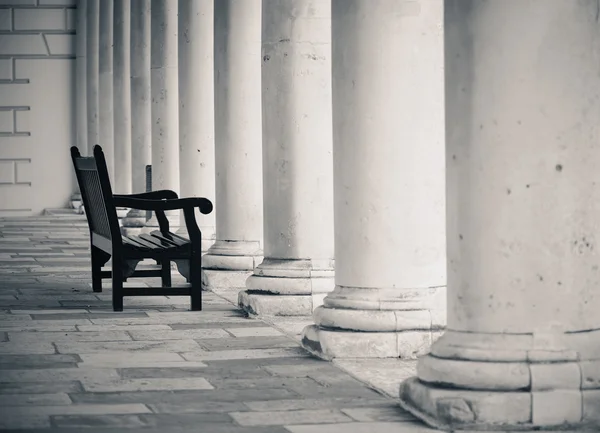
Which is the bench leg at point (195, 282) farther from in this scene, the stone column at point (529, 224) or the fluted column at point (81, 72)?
the fluted column at point (81, 72)

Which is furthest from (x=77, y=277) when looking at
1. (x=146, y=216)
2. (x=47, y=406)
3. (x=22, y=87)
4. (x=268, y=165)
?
(x=22, y=87)

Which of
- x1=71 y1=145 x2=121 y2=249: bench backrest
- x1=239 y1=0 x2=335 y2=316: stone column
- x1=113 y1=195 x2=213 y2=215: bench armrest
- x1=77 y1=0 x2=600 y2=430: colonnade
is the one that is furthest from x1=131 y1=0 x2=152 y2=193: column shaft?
x1=239 y1=0 x2=335 y2=316: stone column

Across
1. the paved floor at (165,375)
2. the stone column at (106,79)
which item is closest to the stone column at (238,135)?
the paved floor at (165,375)

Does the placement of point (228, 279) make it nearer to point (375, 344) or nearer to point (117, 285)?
point (117, 285)

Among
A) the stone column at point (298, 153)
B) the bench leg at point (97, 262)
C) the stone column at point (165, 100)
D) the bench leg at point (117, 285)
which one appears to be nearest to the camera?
the stone column at point (298, 153)

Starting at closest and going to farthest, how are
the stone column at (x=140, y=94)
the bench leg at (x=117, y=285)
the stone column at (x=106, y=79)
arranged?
the bench leg at (x=117, y=285) → the stone column at (x=140, y=94) → the stone column at (x=106, y=79)

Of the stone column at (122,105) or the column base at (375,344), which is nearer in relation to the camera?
the column base at (375,344)

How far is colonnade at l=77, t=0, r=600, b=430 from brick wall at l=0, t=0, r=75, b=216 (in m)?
15.9

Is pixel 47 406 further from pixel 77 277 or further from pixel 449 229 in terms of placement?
pixel 77 277

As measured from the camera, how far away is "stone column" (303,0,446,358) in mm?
7035

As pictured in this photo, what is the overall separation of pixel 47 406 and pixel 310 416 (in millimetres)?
1111

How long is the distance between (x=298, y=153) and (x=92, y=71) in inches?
674

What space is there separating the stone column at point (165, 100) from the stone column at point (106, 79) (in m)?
8.06

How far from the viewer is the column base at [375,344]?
23.1ft
